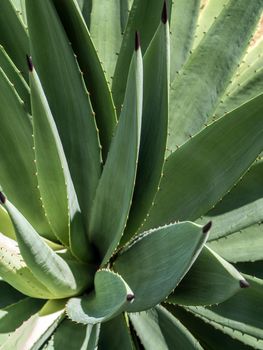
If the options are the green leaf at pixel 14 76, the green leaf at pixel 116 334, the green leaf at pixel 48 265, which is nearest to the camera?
the green leaf at pixel 48 265

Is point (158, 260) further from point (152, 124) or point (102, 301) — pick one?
point (152, 124)

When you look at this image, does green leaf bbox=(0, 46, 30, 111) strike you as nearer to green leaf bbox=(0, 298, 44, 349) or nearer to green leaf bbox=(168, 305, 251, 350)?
green leaf bbox=(0, 298, 44, 349)

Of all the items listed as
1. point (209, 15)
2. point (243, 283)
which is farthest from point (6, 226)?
point (209, 15)

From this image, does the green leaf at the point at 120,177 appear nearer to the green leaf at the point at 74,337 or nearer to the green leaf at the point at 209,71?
the green leaf at the point at 74,337

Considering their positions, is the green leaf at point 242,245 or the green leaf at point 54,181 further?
the green leaf at point 242,245

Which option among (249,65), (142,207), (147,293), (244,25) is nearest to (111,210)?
(142,207)

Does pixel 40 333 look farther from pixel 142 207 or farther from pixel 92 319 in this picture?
pixel 142 207

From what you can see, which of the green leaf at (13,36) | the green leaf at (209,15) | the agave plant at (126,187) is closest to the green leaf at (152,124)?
the agave plant at (126,187)
